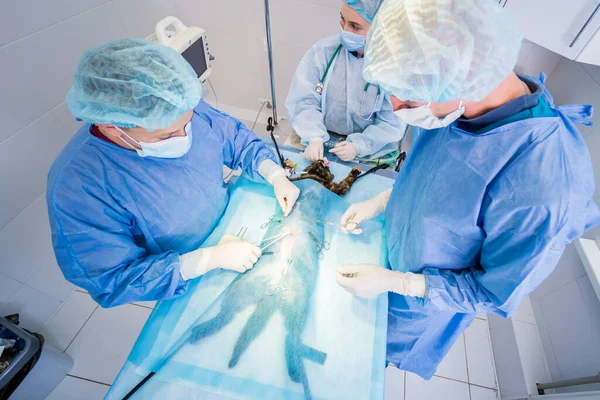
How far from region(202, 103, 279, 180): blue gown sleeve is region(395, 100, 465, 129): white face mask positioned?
2.67 feet

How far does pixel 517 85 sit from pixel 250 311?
1196mm

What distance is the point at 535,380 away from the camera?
2039 mm

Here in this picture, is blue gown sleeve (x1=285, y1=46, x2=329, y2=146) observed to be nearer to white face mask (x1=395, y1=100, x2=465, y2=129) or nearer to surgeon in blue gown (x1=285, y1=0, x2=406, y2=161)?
surgeon in blue gown (x1=285, y1=0, x2=406, y2=161)

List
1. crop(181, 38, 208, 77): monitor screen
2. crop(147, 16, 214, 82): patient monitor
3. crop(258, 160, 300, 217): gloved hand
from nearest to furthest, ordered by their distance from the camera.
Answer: crop(258, 160, 300, 217): gloved hand
crop(147, 16, 214, 82): patient monitor
crop(181, 38, 208, 77): monitor screen

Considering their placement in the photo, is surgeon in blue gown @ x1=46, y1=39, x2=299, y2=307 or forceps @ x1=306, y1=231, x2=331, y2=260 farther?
forceps @ x1=306, y1=231, x2=331, y2=260

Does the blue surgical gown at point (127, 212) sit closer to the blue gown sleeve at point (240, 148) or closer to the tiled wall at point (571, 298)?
the blue gown sleeve at point (240, 148)

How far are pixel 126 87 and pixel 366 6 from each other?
1116 mm

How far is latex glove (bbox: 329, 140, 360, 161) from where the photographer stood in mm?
1828

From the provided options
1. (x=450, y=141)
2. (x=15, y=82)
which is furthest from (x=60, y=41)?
(x=450, y=141)

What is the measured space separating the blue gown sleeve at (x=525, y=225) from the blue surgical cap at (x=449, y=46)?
265 millimetres

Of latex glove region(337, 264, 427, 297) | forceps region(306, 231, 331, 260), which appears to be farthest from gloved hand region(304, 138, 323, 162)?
latex glove region(337, 264, 427, 297)

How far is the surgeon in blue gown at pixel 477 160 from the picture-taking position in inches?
32.0

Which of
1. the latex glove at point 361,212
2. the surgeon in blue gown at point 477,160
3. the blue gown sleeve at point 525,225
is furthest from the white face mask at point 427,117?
the latex glove at point 361,212

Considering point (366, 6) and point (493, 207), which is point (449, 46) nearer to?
point (493, 207)
